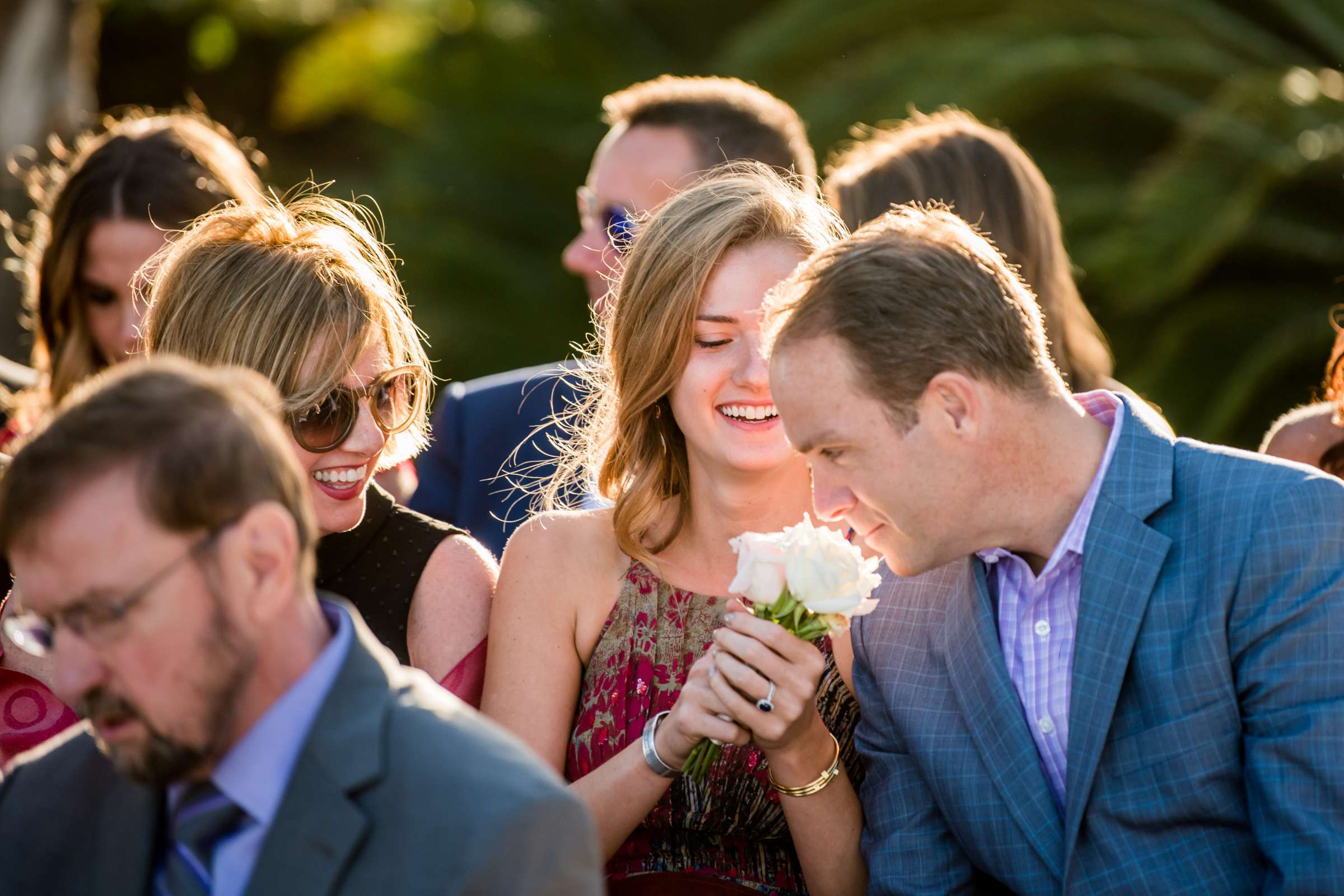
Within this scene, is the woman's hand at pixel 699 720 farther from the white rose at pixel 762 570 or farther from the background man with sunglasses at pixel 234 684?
the background man with sunglasses at pixel 234 684

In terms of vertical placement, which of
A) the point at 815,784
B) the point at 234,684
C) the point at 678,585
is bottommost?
the point at 815,784

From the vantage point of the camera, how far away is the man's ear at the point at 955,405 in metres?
2.79

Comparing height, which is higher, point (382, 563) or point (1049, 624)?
point (1049, 624)

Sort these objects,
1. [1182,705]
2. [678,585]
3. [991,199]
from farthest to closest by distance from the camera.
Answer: [991,199] < [678,585] < [1182,705]

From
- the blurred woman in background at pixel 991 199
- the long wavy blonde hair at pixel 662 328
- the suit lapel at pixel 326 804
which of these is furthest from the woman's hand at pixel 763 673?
the blurred woman in background at pixel 991 199

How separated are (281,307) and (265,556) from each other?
1376mm

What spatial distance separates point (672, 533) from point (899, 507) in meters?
0.88

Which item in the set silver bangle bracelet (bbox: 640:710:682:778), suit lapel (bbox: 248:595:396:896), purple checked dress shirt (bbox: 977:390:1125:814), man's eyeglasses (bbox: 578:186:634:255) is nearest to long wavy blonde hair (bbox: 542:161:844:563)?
silver bangle bracelet (bbox: 640:710:682:778)

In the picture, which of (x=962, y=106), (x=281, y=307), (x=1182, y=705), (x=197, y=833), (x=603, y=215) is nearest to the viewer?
(x=197, y=833)

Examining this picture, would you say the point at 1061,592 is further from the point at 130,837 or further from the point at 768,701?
the point at 130,837

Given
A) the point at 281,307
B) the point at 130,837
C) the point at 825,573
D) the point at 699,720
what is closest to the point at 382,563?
the point at 281,307

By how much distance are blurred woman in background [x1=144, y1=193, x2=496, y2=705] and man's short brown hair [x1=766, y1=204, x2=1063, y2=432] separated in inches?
39.7

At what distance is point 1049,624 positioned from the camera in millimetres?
2965

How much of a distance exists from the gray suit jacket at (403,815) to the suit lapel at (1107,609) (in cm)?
118
